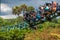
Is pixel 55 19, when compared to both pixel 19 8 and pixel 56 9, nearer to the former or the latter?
pixel 56 9

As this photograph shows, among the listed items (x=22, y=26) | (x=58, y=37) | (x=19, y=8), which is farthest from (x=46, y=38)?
(x=19, y=8)

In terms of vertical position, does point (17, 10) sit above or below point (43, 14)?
below

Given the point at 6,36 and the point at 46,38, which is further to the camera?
the point at 6,36

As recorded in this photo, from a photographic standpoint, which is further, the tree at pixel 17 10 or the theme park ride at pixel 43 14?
the tree at pixel 17 10

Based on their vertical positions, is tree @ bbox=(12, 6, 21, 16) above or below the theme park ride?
below

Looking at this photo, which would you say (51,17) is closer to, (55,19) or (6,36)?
(55,19)

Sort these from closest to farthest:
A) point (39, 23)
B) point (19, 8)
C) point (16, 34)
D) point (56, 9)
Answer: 1. point (16, 34)
2. point (56, 9)
3. point (39, 23)
4. point (19, 8)

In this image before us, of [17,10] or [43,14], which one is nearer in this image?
[43,14]

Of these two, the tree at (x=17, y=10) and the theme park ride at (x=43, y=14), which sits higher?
the theme park ride at (x=43, y=14)

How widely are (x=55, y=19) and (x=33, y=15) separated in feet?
4.29

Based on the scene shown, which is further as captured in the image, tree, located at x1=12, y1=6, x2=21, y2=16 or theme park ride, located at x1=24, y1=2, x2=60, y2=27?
tree, located at x1=12, y1=6, x2=21, y2=16

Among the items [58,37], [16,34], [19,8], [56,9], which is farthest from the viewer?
[19,8]

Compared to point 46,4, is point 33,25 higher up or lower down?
lower down

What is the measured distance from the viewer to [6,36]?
33.4 ft
